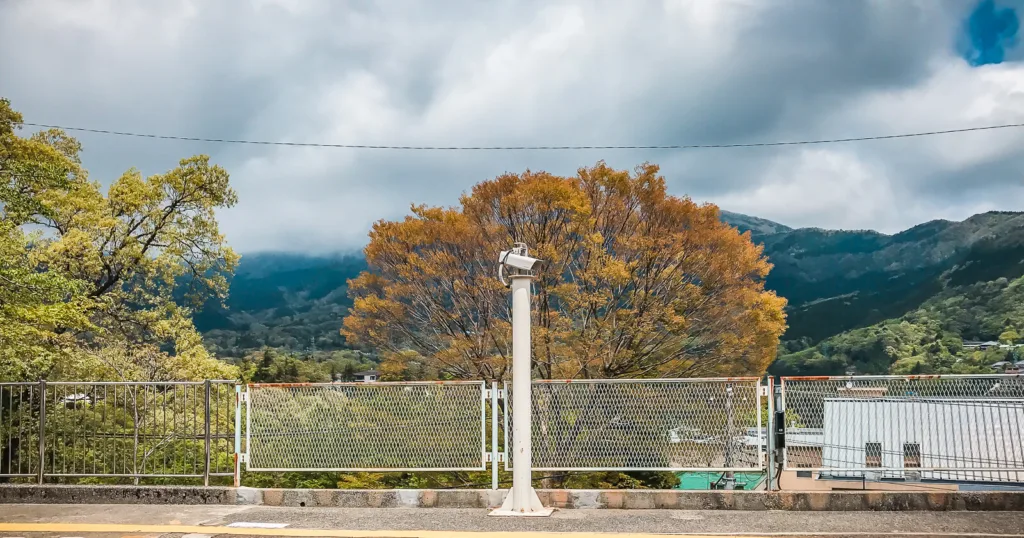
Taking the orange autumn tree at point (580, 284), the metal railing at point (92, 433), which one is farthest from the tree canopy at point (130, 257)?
the metal railing at point (92, 433)

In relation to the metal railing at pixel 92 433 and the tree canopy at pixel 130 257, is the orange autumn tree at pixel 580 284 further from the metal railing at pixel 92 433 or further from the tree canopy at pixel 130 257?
the metal railing at pixel 92 433

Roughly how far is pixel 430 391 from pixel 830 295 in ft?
407

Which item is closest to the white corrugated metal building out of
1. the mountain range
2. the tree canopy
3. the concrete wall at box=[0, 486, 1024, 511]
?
the concrete wall at box=[0, 486, 1024, 511]

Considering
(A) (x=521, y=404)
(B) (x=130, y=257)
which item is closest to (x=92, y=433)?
(A) (x=521, y=404)

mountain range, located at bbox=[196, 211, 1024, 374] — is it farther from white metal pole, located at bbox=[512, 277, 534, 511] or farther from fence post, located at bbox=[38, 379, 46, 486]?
white metal pole, located at bbox=[512, 277, 534, 511]

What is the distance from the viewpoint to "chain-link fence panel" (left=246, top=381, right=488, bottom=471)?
9.23 meters

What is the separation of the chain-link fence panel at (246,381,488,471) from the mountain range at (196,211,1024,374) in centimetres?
3855

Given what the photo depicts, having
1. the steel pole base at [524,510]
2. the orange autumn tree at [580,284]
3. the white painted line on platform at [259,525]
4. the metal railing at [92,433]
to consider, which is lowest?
the white painted line on platform at [259,525]

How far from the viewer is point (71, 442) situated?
11320 millimetres

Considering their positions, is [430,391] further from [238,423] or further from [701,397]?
[701,397]

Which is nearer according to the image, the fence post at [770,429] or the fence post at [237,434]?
the fence post at [770,429]

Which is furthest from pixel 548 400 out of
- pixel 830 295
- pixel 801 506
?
pixel 830 295

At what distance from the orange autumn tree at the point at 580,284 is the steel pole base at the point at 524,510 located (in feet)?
47.6

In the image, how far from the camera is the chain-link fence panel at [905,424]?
8.27m
